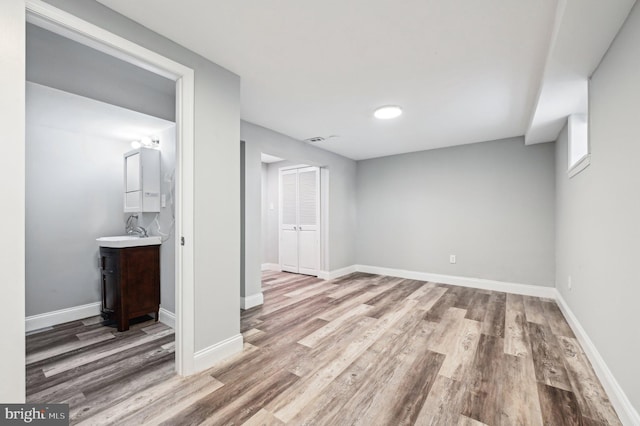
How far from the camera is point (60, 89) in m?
1.93

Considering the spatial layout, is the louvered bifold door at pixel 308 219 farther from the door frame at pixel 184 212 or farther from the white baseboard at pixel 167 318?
the door frame at pixel 184 212

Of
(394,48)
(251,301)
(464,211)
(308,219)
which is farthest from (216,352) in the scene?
(464,211)

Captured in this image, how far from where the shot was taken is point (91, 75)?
2082mm

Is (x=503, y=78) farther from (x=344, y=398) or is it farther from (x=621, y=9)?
(x=344, y=398)

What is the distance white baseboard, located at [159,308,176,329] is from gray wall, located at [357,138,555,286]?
3.79 metres

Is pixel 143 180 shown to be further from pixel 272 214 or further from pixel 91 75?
pixel 272 214

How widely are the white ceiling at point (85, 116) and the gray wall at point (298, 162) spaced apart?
1.12 m

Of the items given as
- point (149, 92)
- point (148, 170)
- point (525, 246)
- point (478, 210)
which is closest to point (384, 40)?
point (149, 92)

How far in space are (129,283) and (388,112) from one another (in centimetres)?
340

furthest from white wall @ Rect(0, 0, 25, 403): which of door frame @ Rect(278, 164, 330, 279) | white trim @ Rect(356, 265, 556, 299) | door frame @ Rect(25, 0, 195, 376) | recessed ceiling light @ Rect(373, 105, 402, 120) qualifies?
white trim @ Rect(356, 265, 556, 299)

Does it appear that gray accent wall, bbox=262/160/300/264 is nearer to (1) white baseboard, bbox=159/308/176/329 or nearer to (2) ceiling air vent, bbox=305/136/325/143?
(2) ceiling air vent, bbox=305/136/325/143

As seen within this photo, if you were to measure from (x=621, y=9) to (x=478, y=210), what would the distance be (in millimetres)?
3324

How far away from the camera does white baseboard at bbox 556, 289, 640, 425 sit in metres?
1.42

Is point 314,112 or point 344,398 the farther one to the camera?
point 314,112
